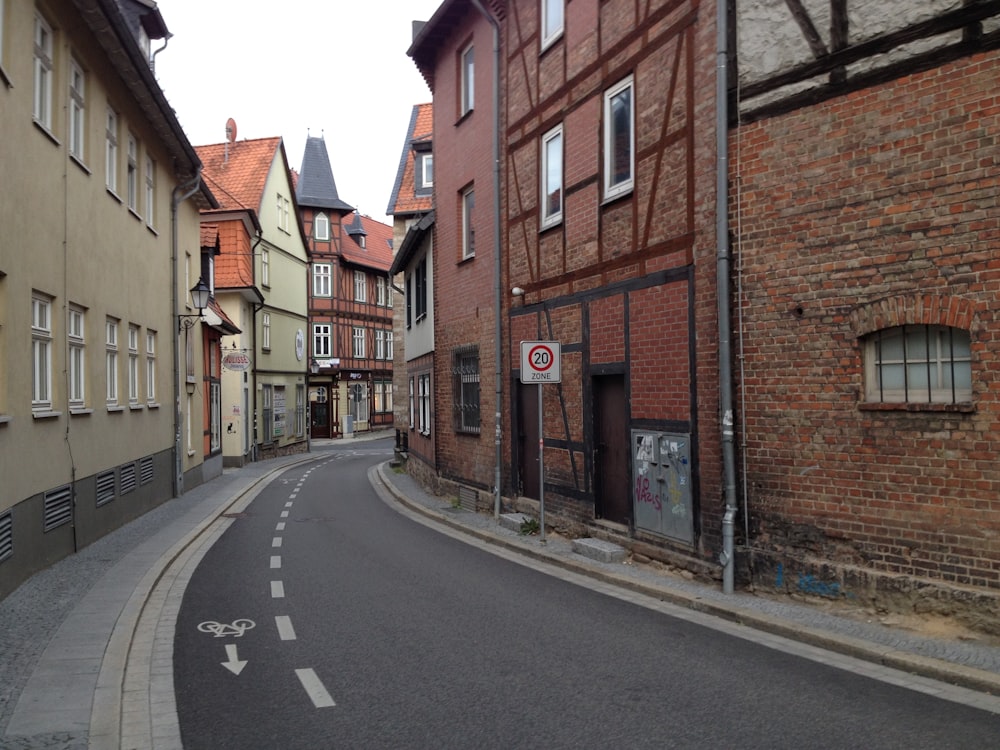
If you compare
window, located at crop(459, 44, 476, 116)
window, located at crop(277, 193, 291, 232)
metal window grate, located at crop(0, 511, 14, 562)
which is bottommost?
metal window grate, located at crop(0, 511, 14, 562)

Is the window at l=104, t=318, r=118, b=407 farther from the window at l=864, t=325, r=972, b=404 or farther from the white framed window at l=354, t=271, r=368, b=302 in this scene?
the white framed window at l=354, t=271, r=368, b=302

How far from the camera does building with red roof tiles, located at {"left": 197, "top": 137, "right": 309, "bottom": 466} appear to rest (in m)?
31.9

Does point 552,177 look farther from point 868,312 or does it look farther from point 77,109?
point 868,312

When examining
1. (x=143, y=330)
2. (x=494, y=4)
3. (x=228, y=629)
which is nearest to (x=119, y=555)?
(x=228, y=629)

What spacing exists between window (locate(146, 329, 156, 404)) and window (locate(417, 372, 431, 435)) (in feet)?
21.0

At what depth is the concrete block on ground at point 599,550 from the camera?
11367 mm

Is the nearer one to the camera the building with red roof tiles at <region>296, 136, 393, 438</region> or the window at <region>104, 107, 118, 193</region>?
the window at <region>104, 107, 118, 193</region>

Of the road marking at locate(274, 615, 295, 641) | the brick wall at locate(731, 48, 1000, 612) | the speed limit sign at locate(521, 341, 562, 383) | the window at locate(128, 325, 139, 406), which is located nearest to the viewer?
the brick wall at locate(731, 48, 1000, 612)

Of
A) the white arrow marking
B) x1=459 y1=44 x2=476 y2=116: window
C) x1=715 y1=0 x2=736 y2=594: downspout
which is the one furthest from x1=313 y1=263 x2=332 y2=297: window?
the white arrow marking

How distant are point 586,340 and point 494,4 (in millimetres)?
6727

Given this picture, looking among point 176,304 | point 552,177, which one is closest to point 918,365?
point 552,177

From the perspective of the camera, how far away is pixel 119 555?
1215 centimetres

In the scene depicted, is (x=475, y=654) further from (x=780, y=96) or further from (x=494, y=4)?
(x=494, y=4)

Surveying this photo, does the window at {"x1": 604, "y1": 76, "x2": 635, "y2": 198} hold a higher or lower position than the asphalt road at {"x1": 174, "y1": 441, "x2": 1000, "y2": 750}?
higher
